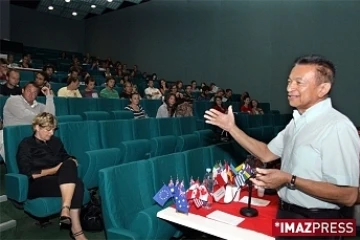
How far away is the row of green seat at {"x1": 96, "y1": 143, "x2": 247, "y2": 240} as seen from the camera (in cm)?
133

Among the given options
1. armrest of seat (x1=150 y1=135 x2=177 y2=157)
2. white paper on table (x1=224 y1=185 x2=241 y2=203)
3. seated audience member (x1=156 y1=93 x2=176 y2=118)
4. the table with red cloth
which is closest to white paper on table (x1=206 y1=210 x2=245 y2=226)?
the table with red cloth

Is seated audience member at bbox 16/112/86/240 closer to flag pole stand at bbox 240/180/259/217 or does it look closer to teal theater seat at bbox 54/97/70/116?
flag pole stand at bbox 240/180/259/217

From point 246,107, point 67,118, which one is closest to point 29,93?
point 67,118

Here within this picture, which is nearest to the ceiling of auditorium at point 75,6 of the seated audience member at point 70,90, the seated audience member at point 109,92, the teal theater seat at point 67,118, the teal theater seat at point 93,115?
the seated audience member at point 109,92

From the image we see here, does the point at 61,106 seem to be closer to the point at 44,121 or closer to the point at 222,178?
the point at 44,121

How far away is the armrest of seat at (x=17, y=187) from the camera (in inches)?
67.7

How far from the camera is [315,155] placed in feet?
3.13

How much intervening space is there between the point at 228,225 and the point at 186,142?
1600 millimetres

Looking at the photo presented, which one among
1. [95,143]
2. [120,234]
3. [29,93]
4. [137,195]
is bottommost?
[120,234]

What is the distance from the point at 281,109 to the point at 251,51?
1457mm

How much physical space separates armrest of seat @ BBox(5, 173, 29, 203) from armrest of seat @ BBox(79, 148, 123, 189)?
0.40 meters

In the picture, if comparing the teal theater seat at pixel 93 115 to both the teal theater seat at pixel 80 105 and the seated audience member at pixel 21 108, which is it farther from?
the seated audience member at pixel 21 108

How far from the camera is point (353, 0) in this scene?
18.8 feet

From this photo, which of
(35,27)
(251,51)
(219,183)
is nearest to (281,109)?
(251,51)
